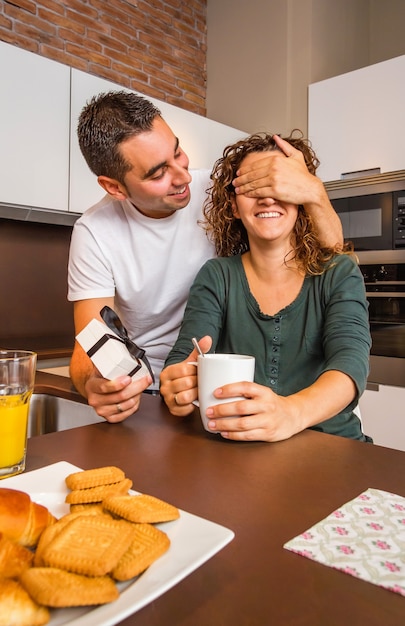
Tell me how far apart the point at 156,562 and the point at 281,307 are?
0.78 m

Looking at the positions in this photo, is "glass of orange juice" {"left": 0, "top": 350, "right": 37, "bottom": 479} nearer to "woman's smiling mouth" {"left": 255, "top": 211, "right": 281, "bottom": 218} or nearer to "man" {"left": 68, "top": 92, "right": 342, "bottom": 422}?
"man" {"left": 68, "top": 92, "right": 342, "bottom": 422}

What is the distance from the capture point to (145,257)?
1473mm

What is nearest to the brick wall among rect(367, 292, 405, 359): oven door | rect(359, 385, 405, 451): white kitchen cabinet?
rect(367, 292, 405, 359): oven door

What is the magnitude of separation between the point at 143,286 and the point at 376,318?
1.41 meters

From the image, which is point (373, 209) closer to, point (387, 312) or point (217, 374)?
point (387, 312)

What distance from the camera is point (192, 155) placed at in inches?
108

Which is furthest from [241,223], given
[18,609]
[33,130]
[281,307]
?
[33,130]

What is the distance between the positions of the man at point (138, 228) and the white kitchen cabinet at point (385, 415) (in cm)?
124

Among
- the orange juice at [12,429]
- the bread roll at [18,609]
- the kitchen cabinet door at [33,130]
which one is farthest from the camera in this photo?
the kitchen cabinet door at [33,130]

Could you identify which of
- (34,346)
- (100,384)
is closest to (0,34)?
(34,346)

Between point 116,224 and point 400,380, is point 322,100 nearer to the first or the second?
point 400,380

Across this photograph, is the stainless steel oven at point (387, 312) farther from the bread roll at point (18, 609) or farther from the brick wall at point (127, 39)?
the bread roll at point (18, 609)

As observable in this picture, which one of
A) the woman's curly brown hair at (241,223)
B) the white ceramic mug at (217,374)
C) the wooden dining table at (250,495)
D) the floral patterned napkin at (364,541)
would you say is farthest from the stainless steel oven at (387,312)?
the floral patterned napkin at (364,541)

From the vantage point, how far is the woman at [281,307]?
0.91 m
